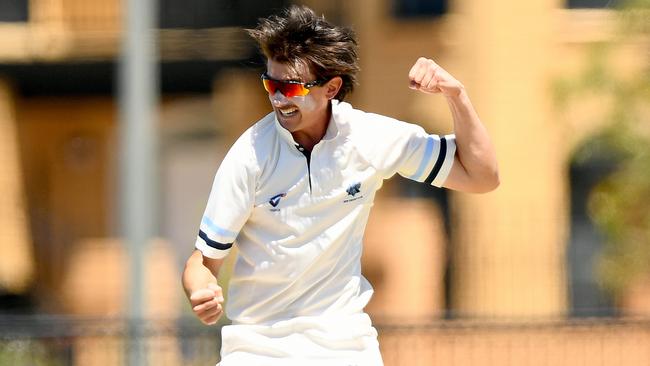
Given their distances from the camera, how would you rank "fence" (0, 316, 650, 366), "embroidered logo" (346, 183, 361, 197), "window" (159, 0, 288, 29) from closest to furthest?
"embroidered logo" (346, 183, 361, 197) < "fence" (0, 316, 650, 366) < "window" (159, 0, 288, 29)

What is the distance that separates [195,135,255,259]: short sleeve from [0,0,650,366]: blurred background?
6366 millimetres

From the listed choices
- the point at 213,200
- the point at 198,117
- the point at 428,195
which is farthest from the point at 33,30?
the point at 213,200

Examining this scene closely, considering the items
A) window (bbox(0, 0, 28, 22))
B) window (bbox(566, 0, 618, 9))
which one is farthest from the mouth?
window (bbox(0, 0, 28, 22))

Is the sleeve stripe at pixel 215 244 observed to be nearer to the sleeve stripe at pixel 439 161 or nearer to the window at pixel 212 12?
the sleeve stripe at pixel 439 161

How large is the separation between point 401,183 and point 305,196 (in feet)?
33.6

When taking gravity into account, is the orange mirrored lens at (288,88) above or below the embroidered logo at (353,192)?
above

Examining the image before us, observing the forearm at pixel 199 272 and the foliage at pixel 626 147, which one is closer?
the forearm at pixel 199 272

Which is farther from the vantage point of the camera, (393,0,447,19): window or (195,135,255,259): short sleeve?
(393,0,447,19): window

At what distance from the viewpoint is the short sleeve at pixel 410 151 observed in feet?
14.9

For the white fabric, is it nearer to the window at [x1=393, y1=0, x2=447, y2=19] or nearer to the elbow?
the elbow

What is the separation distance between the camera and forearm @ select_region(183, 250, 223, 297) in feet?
14.5

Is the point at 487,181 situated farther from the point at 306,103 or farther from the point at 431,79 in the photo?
the point at 306,103

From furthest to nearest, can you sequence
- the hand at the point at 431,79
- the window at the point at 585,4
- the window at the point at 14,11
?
the window at the point at 14,11 < the window at the point at 585,4 < the hand at the point at 431,79

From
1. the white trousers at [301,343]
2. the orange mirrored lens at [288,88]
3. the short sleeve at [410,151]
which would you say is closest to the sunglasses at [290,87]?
the orange mirrored lens at [288,88]
